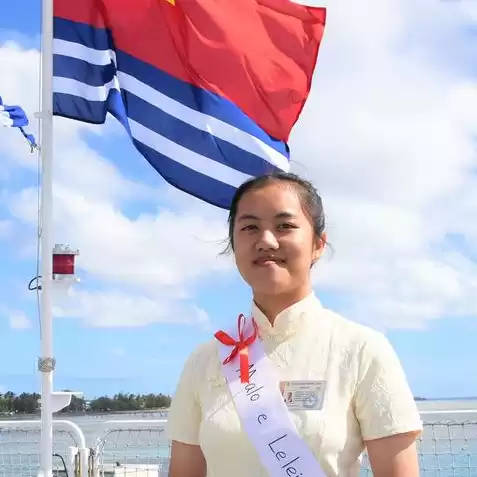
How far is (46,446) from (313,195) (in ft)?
9.10

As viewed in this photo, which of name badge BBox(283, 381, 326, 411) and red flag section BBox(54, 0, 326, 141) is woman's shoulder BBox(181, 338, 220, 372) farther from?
red flag section BBox(54, 0, 326, 141)

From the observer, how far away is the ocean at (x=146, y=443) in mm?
4387

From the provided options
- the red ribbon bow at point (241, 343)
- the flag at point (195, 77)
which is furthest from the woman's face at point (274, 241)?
the flag at point (195, 77)

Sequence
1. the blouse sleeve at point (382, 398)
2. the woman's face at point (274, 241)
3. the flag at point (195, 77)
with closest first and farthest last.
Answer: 1. the blouse sleeve at point (382, 398)
2. the woman's face at point (274, 241)
3. the flag at point (195, 77)

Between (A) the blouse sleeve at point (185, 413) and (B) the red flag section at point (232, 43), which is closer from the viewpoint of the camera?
(A) the blouse sleeve at point (185, 413)

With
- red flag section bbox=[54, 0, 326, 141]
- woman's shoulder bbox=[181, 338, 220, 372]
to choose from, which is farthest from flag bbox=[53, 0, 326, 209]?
woman's shoulder bbox=[181, 338, 220, 372]

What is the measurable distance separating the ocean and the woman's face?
2615mm

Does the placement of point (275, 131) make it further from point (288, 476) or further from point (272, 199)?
point (288, 476)

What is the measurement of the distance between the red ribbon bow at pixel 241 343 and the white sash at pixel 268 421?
1 centimetres

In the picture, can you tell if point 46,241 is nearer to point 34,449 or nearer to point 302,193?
point 34,449

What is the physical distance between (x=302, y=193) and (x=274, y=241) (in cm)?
17

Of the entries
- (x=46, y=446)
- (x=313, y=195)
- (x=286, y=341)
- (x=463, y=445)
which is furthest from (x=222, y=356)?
(x=463, y=445)

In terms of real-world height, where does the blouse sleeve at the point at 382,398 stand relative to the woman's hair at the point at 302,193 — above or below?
below

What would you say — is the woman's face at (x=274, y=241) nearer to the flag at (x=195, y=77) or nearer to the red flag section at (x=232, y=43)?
the flag at (x=195, y=77)
